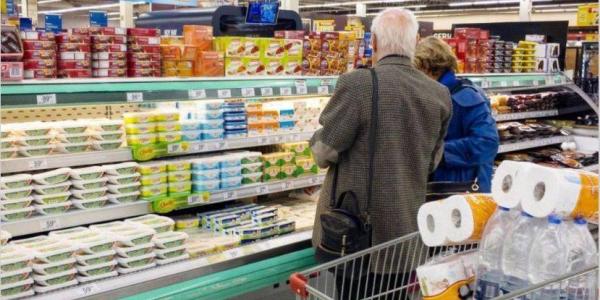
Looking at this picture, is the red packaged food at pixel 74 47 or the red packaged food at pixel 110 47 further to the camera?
the red packaged food at pixel 110 47

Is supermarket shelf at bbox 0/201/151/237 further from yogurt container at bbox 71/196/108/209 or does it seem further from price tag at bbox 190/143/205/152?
price tag at bbox 190/143/205/152

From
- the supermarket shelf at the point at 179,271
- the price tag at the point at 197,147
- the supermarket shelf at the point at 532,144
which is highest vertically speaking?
the price tag at the point at 197,147

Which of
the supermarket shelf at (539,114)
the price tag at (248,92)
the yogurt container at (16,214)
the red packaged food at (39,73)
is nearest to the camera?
the red packaged food at (39,73)

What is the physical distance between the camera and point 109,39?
2.99 meters

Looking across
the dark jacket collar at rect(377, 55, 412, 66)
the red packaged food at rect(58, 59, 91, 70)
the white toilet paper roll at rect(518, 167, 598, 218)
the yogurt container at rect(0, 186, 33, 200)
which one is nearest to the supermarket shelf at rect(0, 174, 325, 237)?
the yogurt container at rect(0, 186, 33, 200)

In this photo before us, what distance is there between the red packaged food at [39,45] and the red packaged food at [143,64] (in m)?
0.40

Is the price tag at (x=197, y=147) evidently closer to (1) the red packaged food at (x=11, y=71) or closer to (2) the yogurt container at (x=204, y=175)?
(2) the yogurt container at (x=204, y=175)

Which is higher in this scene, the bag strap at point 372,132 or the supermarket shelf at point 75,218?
the bag strap at point 372,132

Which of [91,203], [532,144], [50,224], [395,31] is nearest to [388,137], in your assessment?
[395,31]

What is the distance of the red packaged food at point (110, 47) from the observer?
2.95 metres

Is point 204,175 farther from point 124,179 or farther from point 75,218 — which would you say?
point 75,218

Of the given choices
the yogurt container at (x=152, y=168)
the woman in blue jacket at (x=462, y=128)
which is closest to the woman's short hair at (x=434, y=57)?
the woman in blue jacket at (x=462, y=128)

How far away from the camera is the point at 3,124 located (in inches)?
118

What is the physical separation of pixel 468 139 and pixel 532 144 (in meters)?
2.67
